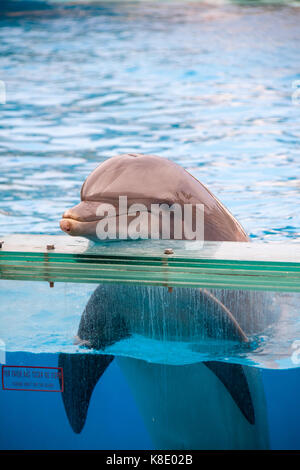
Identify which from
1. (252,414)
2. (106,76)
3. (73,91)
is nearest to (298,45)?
(106,76)

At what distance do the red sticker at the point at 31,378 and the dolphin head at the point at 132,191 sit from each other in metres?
0.81

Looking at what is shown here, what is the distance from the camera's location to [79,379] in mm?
3682

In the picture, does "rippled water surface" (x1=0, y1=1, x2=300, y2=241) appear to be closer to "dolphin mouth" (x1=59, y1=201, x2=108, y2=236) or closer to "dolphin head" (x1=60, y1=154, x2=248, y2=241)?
"dolphin head" (x1=60, y1=154, x2=248, y2=241)

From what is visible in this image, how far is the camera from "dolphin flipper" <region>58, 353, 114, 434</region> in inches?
140

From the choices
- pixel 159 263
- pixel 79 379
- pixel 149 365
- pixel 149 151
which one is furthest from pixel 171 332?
pixel 149 151

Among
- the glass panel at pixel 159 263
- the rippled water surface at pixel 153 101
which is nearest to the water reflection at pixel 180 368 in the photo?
the glass panel at pixel 159 263

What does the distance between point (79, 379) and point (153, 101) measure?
390 inches

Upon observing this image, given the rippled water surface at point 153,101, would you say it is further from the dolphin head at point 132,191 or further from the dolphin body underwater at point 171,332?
the dolphin head at point 132,191

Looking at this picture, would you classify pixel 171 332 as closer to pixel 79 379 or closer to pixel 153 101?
pixel 79 379

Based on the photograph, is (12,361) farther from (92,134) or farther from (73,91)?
(73,91)

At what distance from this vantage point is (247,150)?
10.0 m

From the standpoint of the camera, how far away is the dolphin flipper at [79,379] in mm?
3564

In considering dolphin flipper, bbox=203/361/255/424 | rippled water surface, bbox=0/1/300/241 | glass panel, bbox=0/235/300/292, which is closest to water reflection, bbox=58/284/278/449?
dolphin flipper, bbox=203/361/255/424
